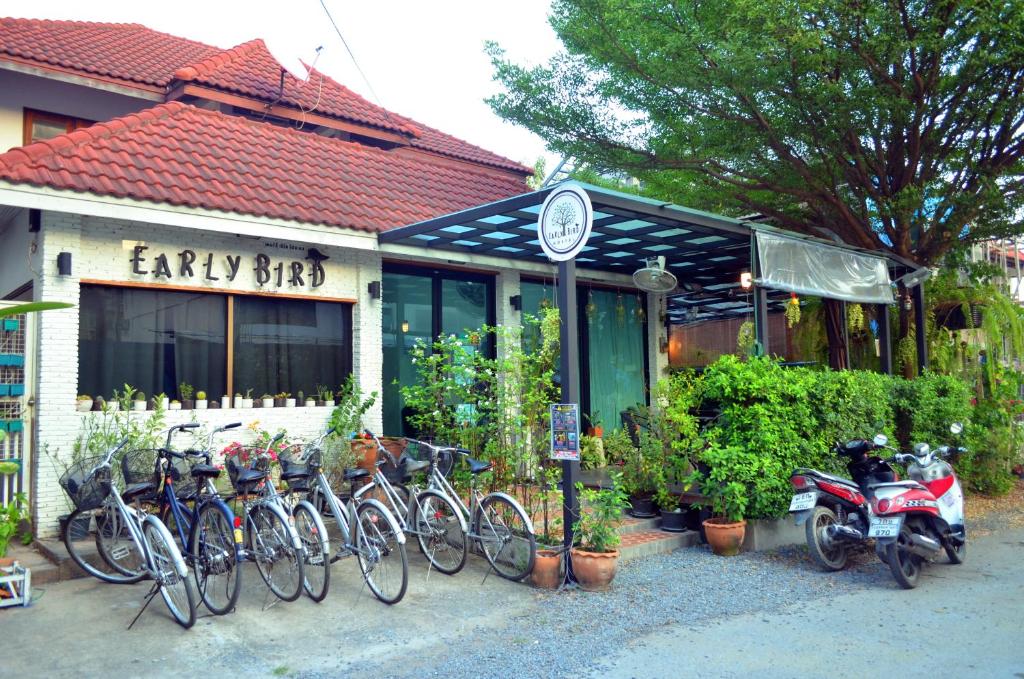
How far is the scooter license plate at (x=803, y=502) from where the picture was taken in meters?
6.44

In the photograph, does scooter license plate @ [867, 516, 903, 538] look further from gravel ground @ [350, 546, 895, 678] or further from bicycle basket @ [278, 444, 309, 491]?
bicycle basket @ [278, 444, 309, 491]

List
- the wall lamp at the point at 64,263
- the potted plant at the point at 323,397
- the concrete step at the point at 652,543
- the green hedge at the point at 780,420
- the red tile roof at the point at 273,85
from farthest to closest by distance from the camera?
the red tile roof at the point at 273,85 < the potted plant at the point at 323,397 < the green hedge at the point at 780,420 < the wall lamp at the point at 64,263 < the concrete step at the point at 652,543

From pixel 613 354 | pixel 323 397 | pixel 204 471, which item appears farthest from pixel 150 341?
pixel 613 354

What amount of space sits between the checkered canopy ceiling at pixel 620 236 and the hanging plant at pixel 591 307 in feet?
1.61

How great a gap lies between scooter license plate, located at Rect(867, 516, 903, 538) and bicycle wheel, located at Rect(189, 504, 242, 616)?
486 cm

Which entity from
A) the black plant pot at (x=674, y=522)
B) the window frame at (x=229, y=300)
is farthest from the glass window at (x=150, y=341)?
the black plant pot at (x=674, y=522)

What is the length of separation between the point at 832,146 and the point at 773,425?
504cm

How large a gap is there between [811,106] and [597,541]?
6.85 meters

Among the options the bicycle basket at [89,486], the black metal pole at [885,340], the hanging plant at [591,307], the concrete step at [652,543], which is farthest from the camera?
the hanging plant at [591,307]

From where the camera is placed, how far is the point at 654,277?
10305 millimetres

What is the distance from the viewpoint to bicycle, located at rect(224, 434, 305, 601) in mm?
5250

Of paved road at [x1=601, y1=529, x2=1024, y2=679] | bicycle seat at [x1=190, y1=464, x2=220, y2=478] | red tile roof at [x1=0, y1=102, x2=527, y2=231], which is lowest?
paved road at [x1=601, y1=529, x2=1024, y2=679]

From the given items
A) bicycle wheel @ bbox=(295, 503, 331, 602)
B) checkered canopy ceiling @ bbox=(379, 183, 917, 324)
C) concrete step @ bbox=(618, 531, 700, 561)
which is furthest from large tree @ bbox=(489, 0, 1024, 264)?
bicycle wheel @ bbox=(295, 503, 331, 602)

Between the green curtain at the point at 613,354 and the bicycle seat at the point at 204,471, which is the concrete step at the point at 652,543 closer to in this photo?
the bicycle seat at the point at 204,471
